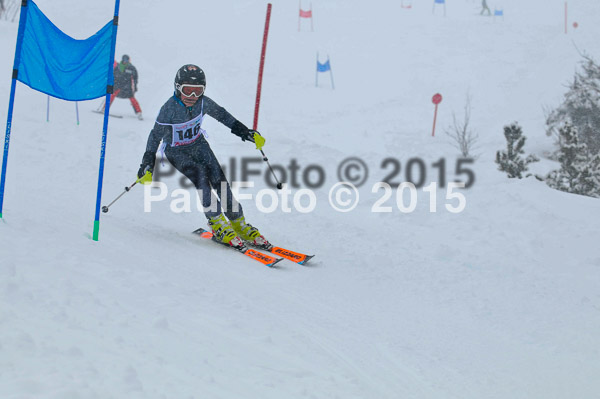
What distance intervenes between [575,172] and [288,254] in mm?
8901

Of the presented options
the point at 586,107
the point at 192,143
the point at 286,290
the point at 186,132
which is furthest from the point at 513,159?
the point at 286,290

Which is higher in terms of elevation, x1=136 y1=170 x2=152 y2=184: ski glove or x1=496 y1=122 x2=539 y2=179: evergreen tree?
x1=496 y1=122 x2=539 y2=179: evergreen tree

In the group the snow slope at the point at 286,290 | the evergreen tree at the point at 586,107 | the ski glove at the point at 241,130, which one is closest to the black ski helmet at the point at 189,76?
the ski glove at the point at 241,130

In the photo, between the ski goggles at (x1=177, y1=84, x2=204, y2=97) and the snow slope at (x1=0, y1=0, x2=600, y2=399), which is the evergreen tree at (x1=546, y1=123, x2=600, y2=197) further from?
the ski goggles at (x1=177, y1=84, x2=204, y2=97)

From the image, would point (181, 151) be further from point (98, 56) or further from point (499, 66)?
point (499, 66)

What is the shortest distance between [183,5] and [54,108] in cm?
2355

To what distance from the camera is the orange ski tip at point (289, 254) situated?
597cm

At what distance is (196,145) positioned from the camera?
6.32m

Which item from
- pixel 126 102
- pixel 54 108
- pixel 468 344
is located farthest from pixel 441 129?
pixel 468 344

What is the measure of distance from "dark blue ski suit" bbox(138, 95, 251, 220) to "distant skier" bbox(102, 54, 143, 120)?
29.3 ft

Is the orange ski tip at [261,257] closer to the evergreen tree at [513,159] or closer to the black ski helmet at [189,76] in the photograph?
the black ski helmet at [189,76]

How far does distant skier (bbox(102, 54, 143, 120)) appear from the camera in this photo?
1451 cm

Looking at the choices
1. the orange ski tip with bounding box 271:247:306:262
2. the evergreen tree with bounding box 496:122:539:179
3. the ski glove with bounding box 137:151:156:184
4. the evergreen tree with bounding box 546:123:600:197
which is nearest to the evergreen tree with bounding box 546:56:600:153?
the evergreen tree with bounding box 496:122:539:179

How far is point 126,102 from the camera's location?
1780 cm
